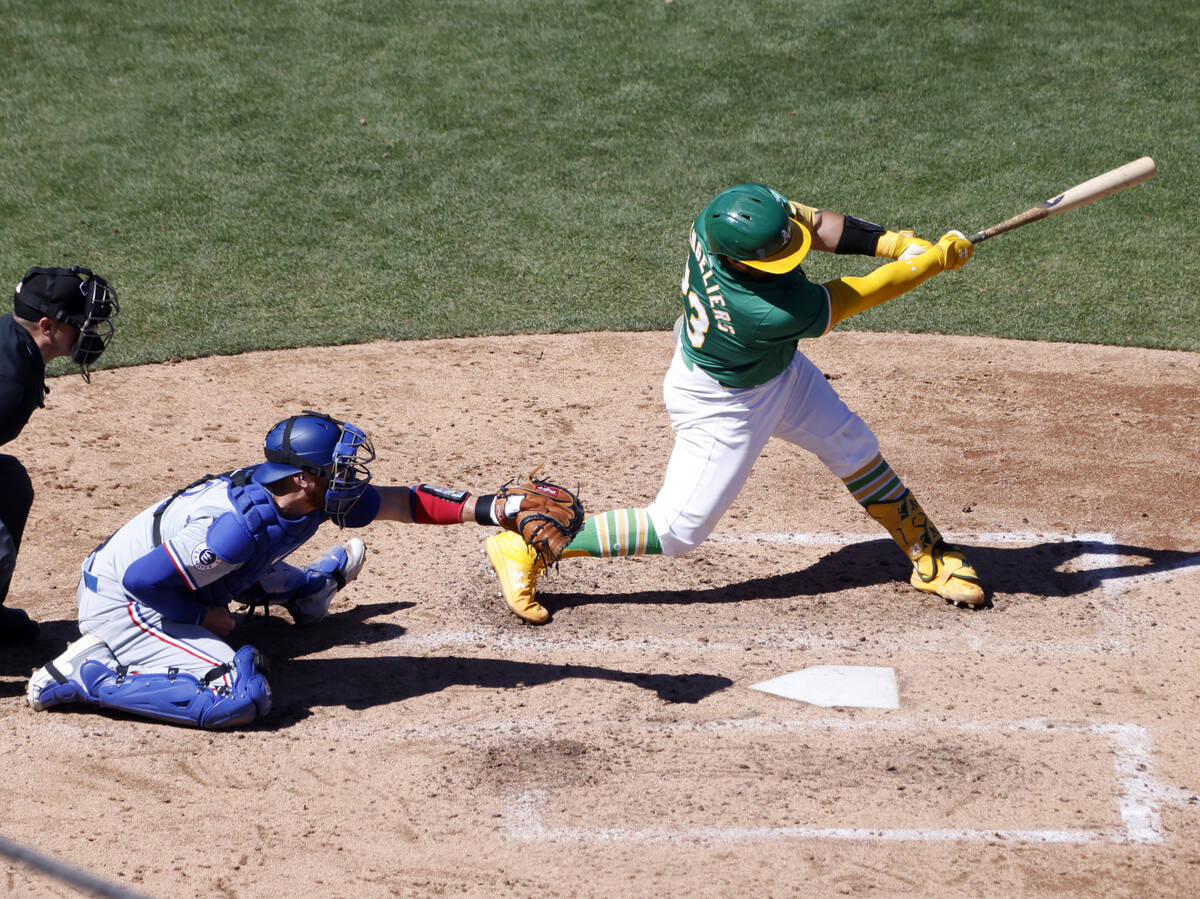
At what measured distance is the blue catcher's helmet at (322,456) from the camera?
4156 mm

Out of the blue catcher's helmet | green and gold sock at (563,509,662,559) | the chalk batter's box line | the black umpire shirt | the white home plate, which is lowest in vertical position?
the chalk batter's box line

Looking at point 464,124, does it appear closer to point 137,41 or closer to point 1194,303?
point 137,41

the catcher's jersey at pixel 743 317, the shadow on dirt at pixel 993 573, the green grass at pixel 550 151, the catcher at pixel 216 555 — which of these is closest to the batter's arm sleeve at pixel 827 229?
the catcher's jersey at pixel 743 317

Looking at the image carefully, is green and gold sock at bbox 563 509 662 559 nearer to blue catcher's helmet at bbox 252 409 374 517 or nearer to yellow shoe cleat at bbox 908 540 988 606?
blue catcher's helmet at bbox 252 409 374 517

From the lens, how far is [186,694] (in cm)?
426

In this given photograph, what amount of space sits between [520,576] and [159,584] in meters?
1.37

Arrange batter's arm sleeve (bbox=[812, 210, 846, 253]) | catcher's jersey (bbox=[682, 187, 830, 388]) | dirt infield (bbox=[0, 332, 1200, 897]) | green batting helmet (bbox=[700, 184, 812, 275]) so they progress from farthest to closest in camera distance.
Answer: batter's arm sleeve (bbox=[812, 210, 846, 253]), catcher's jersey (bbox=[682, 187, 830, 388]), green batting helmet (bbox=[700, 184, 812, 275]), dirt infield (bbox=[0, 332, 1200, 897])

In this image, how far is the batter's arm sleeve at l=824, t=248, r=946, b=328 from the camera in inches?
177

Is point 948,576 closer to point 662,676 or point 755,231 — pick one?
point 662,676

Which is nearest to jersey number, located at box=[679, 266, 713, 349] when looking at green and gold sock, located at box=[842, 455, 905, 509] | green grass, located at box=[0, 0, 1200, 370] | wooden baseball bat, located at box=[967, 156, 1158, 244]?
green and gold sock, located at box=[842, 455, 905, 509]

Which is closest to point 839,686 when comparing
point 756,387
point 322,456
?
point 756,387

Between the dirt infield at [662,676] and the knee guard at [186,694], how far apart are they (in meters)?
0.07

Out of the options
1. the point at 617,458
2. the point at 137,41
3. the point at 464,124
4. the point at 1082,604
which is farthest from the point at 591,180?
the point at 1082,604

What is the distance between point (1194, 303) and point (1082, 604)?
3.62 meters
